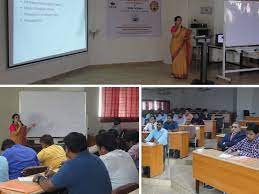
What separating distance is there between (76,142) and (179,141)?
51 centimetres

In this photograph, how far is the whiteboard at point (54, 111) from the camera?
2.25m

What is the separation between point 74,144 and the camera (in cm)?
215

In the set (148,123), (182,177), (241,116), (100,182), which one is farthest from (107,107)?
(241,116)

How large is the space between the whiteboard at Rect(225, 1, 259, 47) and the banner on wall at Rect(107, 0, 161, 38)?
767 millimetres

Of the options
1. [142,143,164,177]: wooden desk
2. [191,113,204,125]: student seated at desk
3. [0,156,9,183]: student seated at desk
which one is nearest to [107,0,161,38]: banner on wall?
[191,113,204,125]: student seated at desk

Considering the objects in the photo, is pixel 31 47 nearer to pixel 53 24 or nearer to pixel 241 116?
pixel 53 24

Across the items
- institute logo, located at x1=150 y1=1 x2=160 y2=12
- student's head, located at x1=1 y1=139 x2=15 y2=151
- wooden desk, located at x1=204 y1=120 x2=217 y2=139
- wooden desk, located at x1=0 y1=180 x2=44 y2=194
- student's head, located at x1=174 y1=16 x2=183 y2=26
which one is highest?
institute logo, located at x1=150 y1=1 x2=160 y2=12

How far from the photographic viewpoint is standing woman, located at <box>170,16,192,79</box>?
2832 mm

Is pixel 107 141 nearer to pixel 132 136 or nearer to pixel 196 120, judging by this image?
pixel 132 136

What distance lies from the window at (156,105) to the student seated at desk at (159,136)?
0.08 metres

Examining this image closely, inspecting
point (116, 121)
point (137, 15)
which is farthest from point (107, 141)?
point (137, 15)

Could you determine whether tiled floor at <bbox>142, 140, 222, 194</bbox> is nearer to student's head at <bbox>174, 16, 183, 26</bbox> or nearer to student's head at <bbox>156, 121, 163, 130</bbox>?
student's head at <bbox>156, 121, 163, 130</bbox>

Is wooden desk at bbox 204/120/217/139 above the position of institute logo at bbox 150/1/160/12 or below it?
below

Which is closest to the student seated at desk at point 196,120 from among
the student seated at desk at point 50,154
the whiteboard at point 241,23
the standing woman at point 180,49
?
the standing woman at point 180,49
